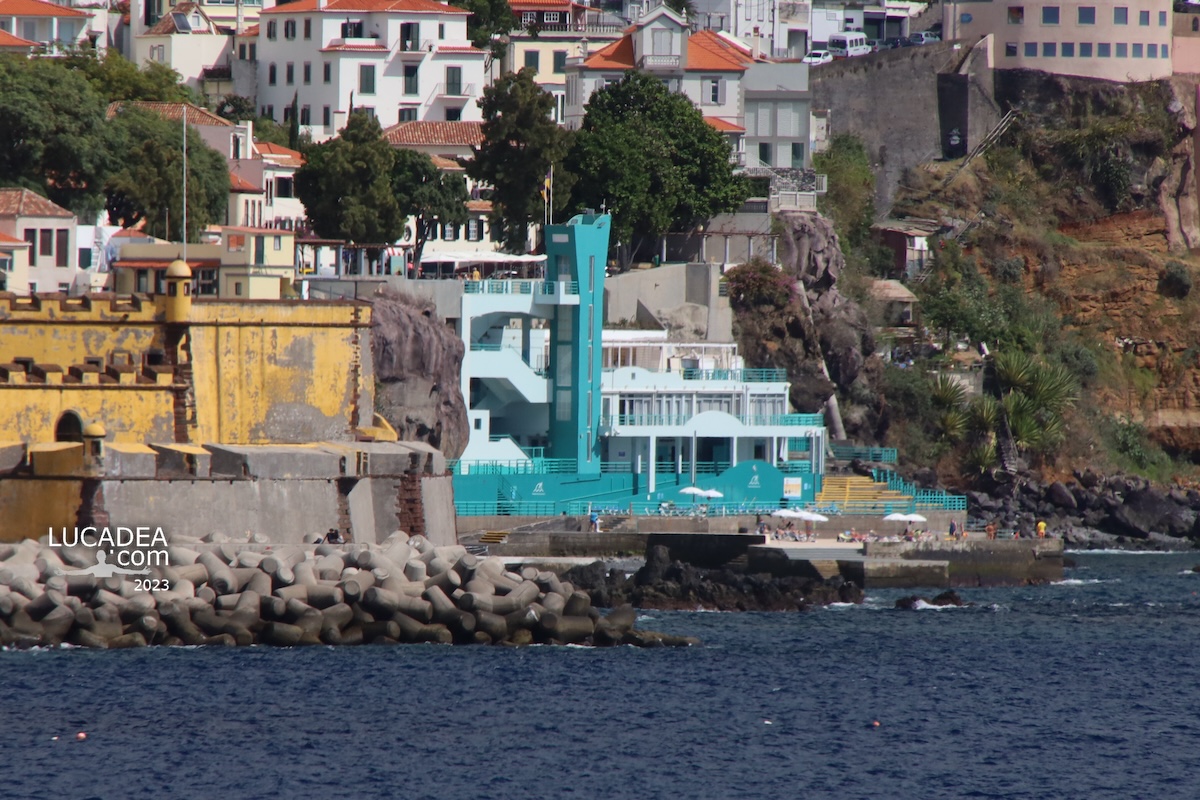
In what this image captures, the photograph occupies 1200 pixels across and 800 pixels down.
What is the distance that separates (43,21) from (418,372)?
34490mm

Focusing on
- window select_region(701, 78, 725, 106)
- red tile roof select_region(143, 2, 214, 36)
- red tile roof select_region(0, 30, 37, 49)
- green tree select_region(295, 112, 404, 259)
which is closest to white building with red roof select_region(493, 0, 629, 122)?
window select_region(701, 78, 725, 106)

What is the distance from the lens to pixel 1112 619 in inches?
2202

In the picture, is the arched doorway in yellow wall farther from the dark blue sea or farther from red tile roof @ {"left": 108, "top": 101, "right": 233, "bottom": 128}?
red tile roof @ {"left": 108, "top": 101, "right": 233, "bottom": 128}

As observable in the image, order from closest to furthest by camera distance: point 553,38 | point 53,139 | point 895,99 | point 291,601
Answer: point 291,601, point 53,139, point 895,99, point 553,38

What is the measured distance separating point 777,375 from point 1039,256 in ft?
58.3

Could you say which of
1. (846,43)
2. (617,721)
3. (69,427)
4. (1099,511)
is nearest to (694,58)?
(846,43)

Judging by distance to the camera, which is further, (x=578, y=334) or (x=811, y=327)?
(x=811, y=327)

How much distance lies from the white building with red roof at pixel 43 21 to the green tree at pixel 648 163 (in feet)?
77.4

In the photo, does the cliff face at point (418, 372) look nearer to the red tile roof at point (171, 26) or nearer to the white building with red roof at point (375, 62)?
the white building with red roof at point (375, 62)

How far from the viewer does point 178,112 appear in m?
77.8

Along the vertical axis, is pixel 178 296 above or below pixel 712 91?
below

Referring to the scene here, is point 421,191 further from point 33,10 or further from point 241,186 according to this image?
point 33,10

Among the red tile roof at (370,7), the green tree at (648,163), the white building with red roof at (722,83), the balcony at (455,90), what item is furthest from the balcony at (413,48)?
the green tree at (648,163)

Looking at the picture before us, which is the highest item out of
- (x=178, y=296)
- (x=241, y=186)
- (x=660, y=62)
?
(x=660, y=62)
